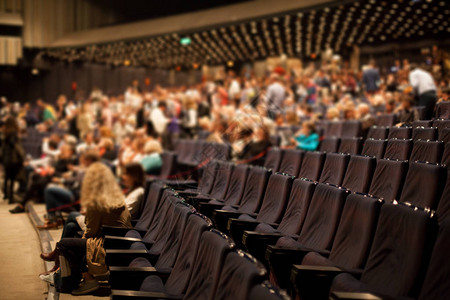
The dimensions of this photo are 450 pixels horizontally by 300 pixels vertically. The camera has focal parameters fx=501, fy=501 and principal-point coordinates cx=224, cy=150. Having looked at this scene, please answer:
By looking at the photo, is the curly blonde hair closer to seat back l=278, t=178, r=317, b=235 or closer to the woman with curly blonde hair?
the woman with curly blonde hair

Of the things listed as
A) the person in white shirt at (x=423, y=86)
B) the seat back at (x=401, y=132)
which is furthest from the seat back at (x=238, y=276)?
the person in white shirt at (x=423, y=86)

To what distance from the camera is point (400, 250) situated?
2.02m

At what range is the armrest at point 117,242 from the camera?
3.10 meters

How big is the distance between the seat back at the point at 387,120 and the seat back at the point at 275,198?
2.68 m

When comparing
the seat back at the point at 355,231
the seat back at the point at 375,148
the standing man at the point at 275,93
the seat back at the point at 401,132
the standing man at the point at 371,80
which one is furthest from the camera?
the standing man at the point at 371,80

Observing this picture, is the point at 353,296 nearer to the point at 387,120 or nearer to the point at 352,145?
the point at 352,145

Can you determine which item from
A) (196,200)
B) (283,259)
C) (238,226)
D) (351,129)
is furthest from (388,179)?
(351,129)

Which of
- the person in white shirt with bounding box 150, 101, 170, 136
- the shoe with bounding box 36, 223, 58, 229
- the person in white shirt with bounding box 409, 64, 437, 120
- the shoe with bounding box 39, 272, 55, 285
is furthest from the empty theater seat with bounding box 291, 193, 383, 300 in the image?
the person in white shirt with bounding box 150, 101, 170, 136

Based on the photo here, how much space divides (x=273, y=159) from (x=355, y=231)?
2.80 meters

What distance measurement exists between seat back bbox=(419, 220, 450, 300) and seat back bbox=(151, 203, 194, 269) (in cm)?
117

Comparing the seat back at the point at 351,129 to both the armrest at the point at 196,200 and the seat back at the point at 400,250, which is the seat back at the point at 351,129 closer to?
the armrest at the point at 196,200

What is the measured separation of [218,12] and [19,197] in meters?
8.81

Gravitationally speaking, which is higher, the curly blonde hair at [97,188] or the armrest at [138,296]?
the curly blonde hair at [97,188]

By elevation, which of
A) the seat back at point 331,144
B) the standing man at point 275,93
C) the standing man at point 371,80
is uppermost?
the standing man at point 371,80
